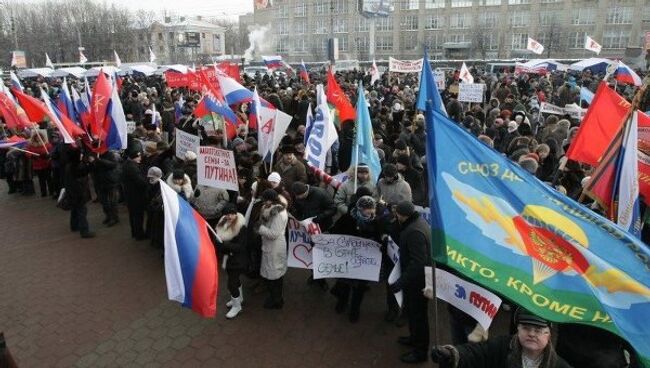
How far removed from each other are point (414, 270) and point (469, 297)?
0.65 m

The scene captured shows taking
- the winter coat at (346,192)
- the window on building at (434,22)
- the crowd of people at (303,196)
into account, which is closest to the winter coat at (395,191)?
the crowd of people at (303,196)

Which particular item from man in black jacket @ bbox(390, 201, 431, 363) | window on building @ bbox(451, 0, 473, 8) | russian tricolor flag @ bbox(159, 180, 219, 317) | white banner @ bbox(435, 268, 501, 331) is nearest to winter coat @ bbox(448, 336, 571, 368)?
white banner @ bbox(435, 268, 501, 331)

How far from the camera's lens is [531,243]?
3.03 m

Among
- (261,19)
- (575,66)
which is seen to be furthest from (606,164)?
(261,19)

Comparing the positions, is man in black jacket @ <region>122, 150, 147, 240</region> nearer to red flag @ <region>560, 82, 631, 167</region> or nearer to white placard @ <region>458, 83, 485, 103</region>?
red flag @ <region>560, 82, 631, 167</region>

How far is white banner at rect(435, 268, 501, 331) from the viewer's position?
412 centimetres

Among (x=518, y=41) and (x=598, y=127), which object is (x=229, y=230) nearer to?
(x=598, y=127)

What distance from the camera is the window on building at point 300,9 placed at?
290ft

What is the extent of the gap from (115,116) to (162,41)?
99.3 meters

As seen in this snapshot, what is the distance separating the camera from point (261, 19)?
3863 inches

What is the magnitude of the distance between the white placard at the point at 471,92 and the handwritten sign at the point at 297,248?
33.3 ft

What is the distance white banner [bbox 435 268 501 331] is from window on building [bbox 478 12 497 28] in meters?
76.9

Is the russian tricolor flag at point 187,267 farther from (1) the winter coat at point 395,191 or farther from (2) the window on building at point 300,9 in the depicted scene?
(2) the window on building at point 300,9

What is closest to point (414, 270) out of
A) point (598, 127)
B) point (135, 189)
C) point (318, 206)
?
point (318, 206)
